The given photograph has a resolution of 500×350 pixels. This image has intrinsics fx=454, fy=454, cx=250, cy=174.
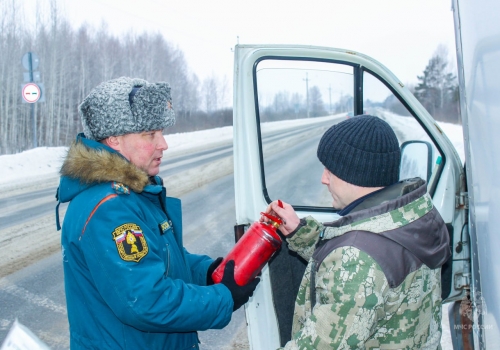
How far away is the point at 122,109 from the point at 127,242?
0.57 m

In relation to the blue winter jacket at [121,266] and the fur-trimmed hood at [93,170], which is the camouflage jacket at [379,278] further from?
the fur-trimmed hood at [93,170]

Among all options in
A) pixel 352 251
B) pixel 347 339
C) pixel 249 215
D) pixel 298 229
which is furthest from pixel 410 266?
pixel 249 215

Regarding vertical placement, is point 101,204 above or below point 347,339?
above

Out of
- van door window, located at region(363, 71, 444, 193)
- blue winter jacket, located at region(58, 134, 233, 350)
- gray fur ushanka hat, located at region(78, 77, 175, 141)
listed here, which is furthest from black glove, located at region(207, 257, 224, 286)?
van door window, located at region(363, 71, 444, 193)

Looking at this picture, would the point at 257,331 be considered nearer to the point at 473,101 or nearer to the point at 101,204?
the point at 101,204

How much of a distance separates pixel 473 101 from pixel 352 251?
29.6 inches

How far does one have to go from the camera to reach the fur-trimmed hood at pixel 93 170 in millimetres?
1794

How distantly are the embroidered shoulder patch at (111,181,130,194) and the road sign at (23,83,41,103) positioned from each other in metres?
14.0

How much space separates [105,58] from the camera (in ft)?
131

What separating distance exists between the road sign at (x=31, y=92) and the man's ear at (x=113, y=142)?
45.2ft

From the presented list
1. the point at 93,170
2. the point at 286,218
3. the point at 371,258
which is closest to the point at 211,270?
the point at 286,218

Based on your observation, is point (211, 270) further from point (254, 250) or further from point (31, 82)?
point (31, 82)

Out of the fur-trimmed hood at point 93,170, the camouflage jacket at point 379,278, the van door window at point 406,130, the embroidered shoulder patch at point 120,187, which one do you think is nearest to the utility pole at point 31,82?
the van door window at point 406,130

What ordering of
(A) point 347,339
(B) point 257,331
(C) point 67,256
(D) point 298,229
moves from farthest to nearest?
1. (B) point 257,331
2. (D) point 298,229
3. (C) point 67,256
4. (A) point 347,339
